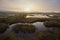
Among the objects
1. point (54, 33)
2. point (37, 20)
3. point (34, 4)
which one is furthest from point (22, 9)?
point (54, 33)

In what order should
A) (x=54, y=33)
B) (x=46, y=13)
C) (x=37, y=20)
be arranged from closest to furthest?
(x=54, y=33) → (x=37, y=20) → (x=46, y=13)

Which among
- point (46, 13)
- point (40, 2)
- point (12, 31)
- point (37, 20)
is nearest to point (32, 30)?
point (12, 31)

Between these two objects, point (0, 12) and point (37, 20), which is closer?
point (37, 20)

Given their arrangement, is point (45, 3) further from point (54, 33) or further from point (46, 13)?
point (54, 33)

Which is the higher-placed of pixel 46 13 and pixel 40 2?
pixel 40 2

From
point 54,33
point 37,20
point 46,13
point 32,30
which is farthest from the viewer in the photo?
point 46,13

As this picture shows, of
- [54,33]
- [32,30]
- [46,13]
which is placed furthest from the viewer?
[46,13]

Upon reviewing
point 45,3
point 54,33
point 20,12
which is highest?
point 45,3

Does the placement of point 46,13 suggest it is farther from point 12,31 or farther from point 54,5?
point 12,31

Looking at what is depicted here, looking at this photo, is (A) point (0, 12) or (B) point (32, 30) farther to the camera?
(A) point (0, 12)
